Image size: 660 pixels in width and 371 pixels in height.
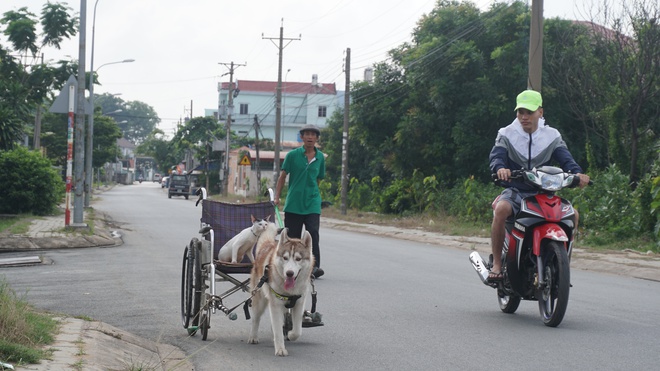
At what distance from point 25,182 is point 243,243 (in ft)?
66.9

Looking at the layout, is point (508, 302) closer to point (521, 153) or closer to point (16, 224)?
point (521, 153)

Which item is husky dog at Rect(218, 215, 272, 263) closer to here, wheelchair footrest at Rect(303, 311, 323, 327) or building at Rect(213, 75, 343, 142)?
wheelchair footrest at Rect(303, 311, 323, 327)

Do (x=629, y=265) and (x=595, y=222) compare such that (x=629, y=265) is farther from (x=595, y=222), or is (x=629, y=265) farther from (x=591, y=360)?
(x=591, y=360)

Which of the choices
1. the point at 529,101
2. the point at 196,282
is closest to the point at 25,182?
the point at 196,282

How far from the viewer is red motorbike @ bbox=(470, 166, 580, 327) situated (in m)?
7.40

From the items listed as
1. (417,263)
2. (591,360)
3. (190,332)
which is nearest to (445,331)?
(591,360)

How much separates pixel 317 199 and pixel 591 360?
16.5ft

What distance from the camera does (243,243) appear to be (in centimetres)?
775

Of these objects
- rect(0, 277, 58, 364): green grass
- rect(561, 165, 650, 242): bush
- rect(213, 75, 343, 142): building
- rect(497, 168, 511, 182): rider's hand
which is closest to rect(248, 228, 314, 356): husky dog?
rect(0, 277, 58, 364): green grass

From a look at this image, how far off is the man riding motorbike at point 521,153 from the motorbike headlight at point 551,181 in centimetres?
42

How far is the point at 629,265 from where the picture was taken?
14.2 metres

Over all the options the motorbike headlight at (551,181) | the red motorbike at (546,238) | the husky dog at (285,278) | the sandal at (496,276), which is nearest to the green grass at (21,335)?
the husky dog at (285,278)

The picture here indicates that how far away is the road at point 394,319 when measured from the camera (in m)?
6.45

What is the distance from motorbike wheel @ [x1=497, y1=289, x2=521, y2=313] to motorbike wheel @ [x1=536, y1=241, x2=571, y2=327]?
0.60 metres
